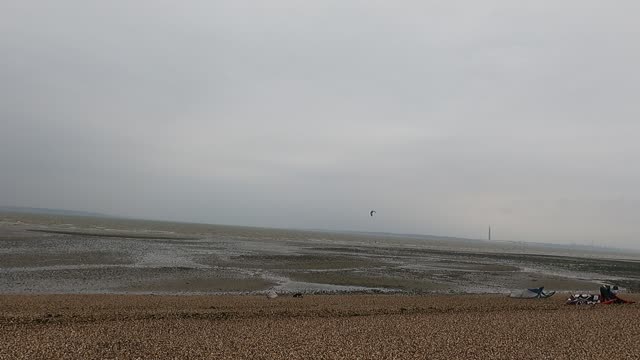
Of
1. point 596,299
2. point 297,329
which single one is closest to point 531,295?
point 596,299

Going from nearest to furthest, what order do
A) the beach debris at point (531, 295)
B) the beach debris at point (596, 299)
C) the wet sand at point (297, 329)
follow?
the wet sand at point (297, 329) < the beach debris at point (596, 299) < the beach debris at point (531, 295)

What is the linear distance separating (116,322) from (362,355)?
7466 millimetres

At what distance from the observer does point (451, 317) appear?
1712 cm

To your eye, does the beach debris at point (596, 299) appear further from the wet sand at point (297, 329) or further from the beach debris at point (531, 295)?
the beach debris at point (531, 295)

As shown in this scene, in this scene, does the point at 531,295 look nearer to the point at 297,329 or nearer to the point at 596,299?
the point at 596,299

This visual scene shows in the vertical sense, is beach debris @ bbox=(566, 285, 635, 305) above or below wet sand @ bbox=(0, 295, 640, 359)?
above

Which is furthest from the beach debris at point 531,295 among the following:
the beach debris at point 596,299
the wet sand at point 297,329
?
the wet sand at point 297,329

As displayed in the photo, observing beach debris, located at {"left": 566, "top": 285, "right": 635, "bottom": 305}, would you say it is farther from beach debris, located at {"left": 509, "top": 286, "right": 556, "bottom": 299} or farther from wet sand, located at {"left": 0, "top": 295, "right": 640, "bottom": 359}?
beach debris, located at {"left": 509, "top": 286, "right": 556, "bottom": 299}

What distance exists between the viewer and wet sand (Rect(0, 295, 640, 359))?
11422mm

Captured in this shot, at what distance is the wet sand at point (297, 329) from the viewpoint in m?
11.4

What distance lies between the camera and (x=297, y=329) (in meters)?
14.1

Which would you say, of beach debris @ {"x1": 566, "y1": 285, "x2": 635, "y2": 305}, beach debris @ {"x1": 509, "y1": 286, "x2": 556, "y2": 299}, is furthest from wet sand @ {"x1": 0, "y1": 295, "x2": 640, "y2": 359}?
beach debris @ {"x1": 509, "y1": 286, "x2": 556, "y2": 299}

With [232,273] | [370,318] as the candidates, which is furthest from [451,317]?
[232,273]

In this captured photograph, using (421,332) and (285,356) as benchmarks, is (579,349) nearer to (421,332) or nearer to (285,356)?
(421,332)
